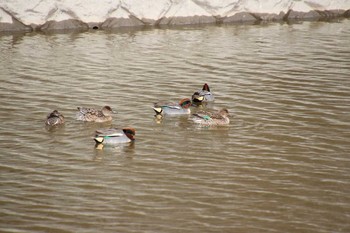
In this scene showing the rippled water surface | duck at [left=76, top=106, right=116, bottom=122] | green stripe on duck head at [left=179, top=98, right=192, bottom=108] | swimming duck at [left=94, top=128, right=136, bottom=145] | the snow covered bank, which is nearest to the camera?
the rippled water surface

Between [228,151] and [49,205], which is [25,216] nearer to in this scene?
[49,205]

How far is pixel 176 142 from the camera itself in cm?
1015

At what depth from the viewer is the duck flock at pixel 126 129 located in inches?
391

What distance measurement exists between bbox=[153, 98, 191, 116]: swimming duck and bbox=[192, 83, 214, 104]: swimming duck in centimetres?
50

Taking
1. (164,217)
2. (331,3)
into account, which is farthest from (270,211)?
(331,3)

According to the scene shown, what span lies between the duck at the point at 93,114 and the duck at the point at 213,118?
1539mm

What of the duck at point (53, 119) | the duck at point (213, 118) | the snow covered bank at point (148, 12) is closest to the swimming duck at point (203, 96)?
the duck at point (213, 118)

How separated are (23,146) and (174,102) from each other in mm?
3207

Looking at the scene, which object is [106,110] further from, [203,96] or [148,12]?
[148,12]

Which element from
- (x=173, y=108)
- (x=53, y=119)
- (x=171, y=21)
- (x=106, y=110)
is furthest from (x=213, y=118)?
(x=171, y=21)

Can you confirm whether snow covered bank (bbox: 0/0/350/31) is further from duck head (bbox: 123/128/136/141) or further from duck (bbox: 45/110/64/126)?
duck head (bbox: 123/128/136/141)

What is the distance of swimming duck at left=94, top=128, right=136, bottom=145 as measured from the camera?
9.86m

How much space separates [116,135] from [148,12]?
1164 cm

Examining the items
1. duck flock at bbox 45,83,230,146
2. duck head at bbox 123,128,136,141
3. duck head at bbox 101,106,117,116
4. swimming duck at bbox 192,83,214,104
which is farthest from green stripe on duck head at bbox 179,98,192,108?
duck head at bbox 123,128,136,141
